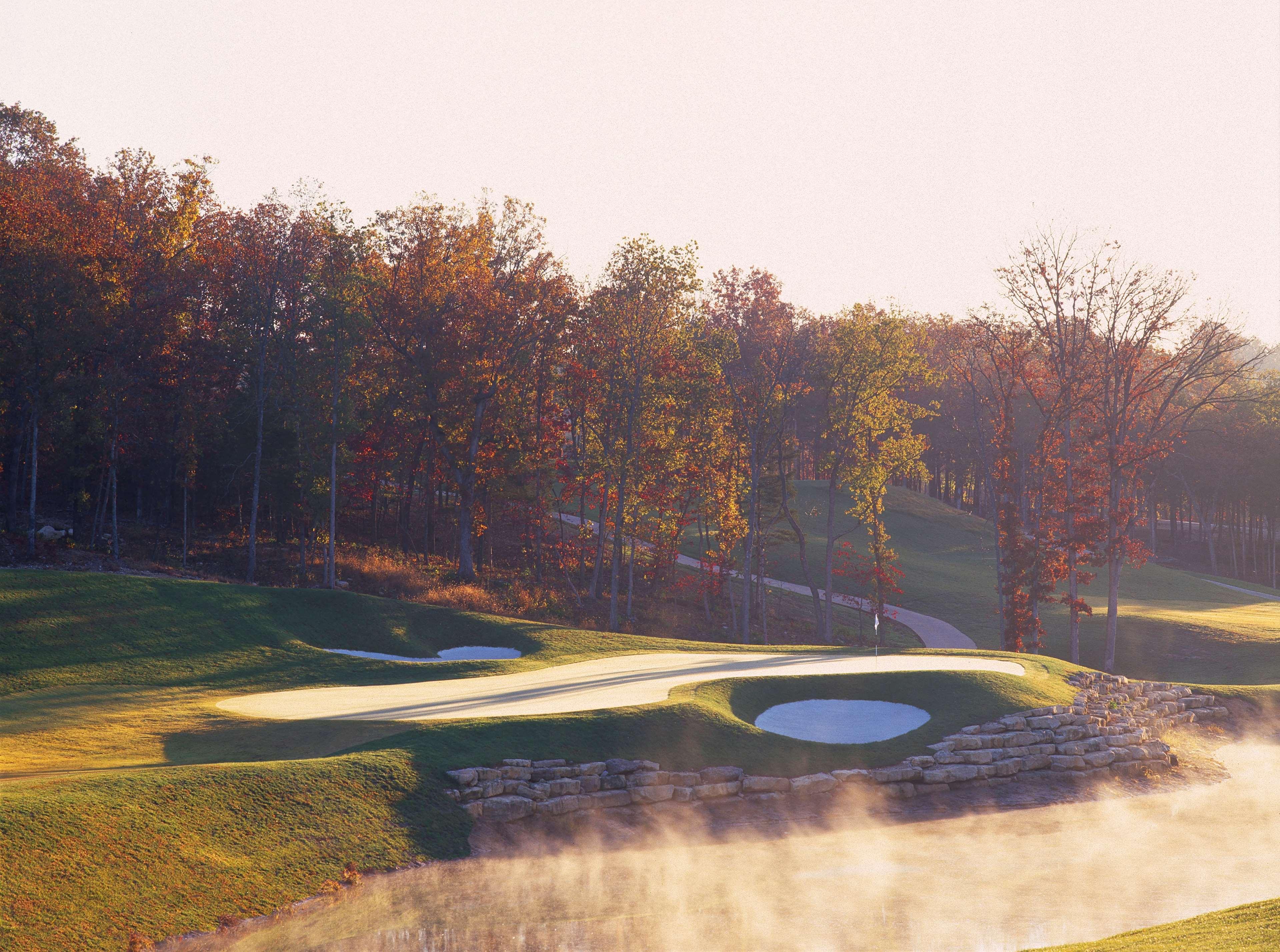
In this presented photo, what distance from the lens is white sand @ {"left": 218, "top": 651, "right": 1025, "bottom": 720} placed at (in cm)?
1988

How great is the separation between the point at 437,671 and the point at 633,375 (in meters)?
18.0

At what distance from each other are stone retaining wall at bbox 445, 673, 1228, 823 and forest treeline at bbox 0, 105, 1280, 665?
15.2m

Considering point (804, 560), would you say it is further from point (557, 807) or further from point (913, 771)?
point (557, 807)

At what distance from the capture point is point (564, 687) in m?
22.7

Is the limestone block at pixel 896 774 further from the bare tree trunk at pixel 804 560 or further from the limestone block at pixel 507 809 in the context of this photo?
the bare tree trunk at pixel 804 560

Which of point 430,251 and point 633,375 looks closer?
point 633,375

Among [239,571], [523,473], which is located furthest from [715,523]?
[239,571]

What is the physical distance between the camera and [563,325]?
43406 mm

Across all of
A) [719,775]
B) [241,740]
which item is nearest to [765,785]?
[719,775]

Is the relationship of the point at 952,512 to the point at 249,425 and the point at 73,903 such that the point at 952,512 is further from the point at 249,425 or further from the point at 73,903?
the point at 73,903

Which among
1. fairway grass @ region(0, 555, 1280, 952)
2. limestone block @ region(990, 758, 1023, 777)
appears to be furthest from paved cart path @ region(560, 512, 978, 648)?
limestone block @ region(990, 758, 1023, 777)

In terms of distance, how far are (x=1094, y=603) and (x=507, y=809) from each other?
1723 inches

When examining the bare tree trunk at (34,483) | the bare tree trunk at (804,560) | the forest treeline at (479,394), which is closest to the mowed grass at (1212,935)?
the forest treeline at (479,394)

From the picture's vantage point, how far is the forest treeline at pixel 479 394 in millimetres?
36781
